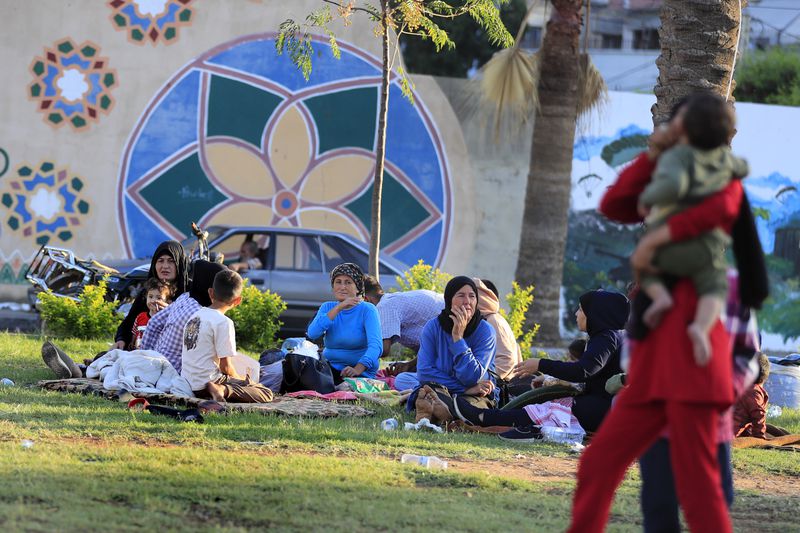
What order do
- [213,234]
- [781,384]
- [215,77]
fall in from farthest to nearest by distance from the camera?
1. [215,77]
2. [213,234]
3. [781,384]

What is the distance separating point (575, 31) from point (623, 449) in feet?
40.4

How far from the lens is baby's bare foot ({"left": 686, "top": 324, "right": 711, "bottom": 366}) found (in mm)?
3723

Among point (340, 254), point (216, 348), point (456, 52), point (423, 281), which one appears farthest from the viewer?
point (456, 52)

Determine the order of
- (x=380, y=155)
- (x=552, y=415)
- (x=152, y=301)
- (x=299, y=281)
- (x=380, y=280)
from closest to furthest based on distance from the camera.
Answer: (x=552, y=415), (x=152, y=301), (x=380, y=155), (x=380, y=280), (x=299, y=281)

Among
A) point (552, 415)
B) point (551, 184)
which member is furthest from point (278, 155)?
point (552, 415)

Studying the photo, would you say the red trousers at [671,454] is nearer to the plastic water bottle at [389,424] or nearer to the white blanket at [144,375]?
the plastic water bottle at [389,424]

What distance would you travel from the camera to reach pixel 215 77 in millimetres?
16672

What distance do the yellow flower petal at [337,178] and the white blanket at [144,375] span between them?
27.6 ft

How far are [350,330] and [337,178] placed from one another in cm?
748

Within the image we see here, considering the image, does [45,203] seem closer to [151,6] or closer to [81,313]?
[151,6]

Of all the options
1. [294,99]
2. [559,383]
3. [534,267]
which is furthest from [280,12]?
[559,383]

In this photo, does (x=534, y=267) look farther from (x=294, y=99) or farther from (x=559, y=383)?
(x=559, y=383)

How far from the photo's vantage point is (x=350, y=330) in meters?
9.66

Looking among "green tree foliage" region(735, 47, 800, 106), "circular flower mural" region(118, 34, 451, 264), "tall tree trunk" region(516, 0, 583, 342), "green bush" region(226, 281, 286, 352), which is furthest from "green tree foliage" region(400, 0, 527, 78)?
"green bush" region(226, 281, 286, 352)
